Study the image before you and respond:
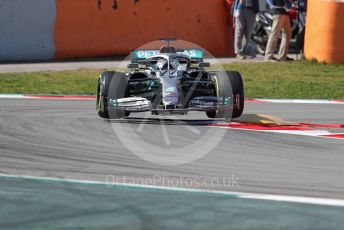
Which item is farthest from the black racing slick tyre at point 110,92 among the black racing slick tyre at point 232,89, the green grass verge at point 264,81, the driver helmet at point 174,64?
the green grass verge at point 264,81

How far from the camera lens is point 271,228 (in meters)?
5.82

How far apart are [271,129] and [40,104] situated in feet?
12.8

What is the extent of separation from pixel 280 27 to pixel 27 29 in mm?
5057

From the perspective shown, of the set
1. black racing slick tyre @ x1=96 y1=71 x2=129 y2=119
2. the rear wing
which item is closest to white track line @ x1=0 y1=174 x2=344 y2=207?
black racing slick tyre @ x1=96 y1=71 x2=129 y2=119

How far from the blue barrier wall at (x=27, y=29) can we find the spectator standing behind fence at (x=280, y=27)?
4.40 metres

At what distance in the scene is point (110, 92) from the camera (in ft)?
36.7

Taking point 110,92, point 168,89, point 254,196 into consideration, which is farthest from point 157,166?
point 110,92

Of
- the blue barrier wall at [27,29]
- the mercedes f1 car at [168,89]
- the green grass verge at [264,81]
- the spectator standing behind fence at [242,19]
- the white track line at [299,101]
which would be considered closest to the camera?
the mercedes f1 car at [168,89]

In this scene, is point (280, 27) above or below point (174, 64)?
below

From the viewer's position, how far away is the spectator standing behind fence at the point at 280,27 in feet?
65.1

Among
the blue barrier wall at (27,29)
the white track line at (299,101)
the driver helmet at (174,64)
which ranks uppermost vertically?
the driver helmet at (174,64)

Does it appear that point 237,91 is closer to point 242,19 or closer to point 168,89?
point 168,89

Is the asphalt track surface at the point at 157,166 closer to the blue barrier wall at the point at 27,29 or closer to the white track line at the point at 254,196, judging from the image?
the white track line at the point at 254,196

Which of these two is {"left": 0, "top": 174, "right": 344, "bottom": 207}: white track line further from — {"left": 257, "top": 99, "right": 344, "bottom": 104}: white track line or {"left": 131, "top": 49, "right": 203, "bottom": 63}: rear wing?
{"left": 257, "top": 99, "right": 344, "bottom": 104}: white track line
